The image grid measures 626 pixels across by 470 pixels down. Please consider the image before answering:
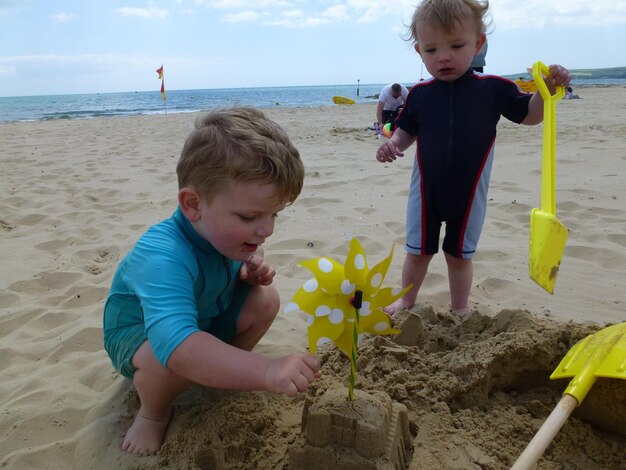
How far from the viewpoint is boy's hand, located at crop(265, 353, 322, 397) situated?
1.08 meters

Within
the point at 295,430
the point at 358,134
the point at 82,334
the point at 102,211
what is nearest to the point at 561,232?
the point at 295,430

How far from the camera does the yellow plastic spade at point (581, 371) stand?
3.52ft

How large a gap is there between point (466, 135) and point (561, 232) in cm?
58

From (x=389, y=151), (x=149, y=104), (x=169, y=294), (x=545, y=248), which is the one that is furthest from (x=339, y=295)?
(x=149, y=104)

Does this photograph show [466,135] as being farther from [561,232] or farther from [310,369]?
[310,369]

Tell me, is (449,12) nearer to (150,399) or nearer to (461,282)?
(461,282)

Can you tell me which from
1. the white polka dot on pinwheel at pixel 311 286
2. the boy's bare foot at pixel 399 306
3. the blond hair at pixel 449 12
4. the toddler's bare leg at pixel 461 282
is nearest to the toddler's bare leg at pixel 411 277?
the boy's bare foot at pixel 399 306

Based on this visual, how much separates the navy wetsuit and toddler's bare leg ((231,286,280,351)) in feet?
2.50

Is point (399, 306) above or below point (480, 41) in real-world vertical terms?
below

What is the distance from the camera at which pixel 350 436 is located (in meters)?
1.14

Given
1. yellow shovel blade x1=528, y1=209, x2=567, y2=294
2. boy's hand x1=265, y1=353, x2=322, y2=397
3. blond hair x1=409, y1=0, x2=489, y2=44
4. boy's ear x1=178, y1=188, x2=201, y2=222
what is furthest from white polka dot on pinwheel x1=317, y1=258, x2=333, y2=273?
blond hair x1=409, y1=0, x2=489, y2=44

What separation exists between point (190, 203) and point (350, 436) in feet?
2.40

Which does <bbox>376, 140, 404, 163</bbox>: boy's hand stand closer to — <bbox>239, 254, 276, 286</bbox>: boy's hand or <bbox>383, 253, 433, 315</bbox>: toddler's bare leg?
<bbox>383, 253, 433, 315</bbox>: toddler's bare leg

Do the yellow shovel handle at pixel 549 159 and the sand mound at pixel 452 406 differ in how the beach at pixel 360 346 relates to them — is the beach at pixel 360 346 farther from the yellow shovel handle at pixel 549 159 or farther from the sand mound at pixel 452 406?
the yellow shovel handle at pixel 549 159
